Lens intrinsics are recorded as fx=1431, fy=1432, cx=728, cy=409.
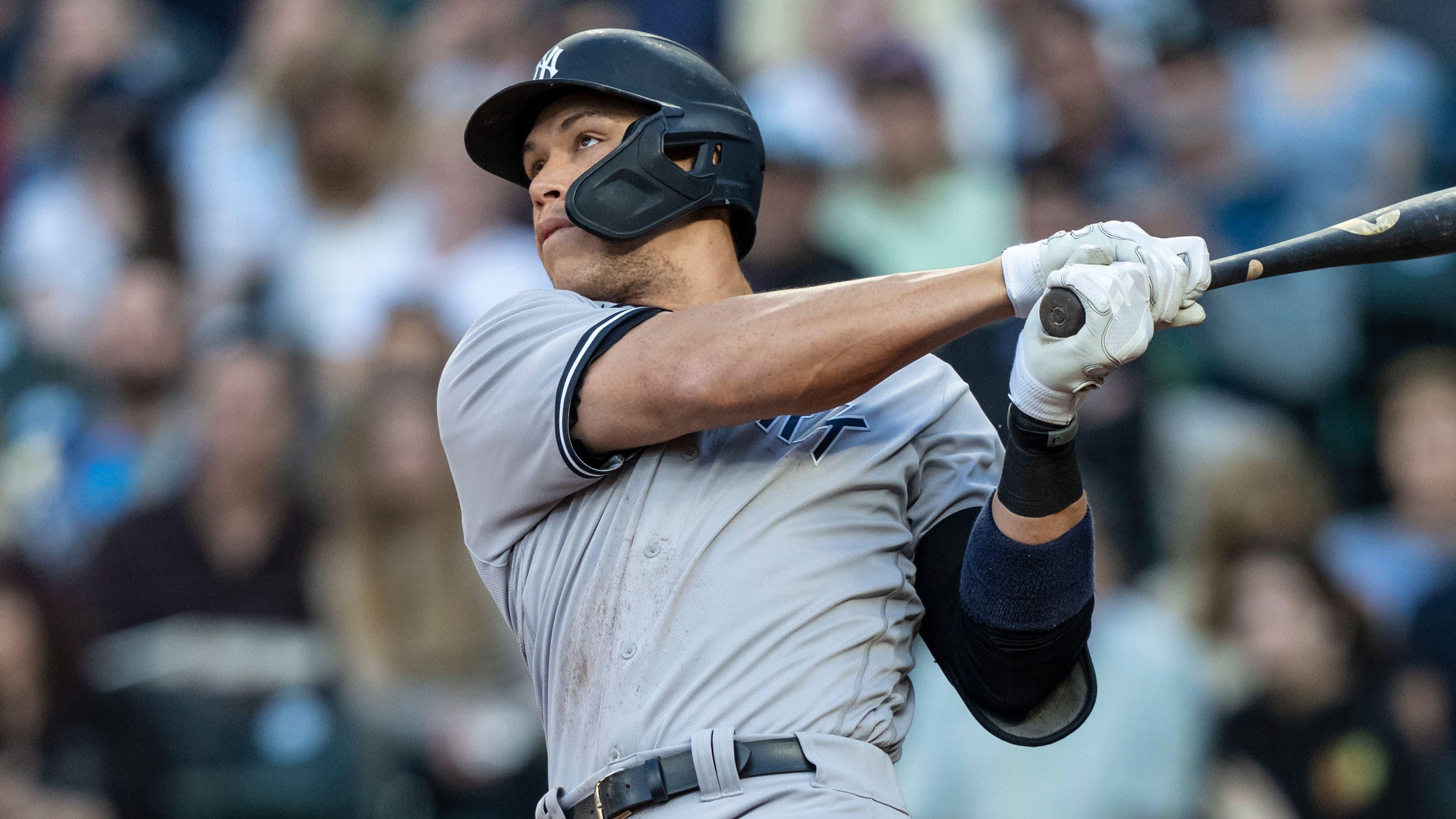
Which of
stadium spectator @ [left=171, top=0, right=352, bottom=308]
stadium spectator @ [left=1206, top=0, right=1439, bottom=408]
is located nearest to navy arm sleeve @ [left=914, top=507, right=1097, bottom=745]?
stadium spectator @ [left=1206, top=0, right=1439, bottom=408]

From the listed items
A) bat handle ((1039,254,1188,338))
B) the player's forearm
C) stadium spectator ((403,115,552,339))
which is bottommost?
bat handle ((1039,254,1188,338))

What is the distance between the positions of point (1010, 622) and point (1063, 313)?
1.71 ft

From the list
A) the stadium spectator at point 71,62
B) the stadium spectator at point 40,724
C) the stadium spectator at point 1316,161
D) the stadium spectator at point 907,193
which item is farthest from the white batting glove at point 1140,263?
the stadium spectator at point 71,62

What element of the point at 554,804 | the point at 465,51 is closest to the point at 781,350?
the point at 554,804

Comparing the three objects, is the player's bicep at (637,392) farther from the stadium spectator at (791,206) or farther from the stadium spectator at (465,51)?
the stadium spectator at (465,51)

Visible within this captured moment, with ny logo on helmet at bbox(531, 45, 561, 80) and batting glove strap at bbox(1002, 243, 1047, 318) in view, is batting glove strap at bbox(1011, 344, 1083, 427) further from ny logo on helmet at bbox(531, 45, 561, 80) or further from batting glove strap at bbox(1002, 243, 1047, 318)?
ny logo on helmet at bbox(531, 45, 561, 80)

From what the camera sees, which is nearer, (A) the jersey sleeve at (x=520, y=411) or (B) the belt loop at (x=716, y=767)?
(B) the belt loop at (x=716, y=767)

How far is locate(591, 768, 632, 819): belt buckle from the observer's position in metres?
2.10

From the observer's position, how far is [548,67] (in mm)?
2570

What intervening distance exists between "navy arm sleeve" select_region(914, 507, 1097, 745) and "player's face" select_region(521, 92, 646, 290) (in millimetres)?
779

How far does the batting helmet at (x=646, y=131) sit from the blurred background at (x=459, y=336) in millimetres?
2085

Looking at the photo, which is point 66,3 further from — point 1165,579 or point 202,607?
point 1165,579

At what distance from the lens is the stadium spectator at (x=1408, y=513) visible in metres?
5.42

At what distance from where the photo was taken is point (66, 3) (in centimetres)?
784
